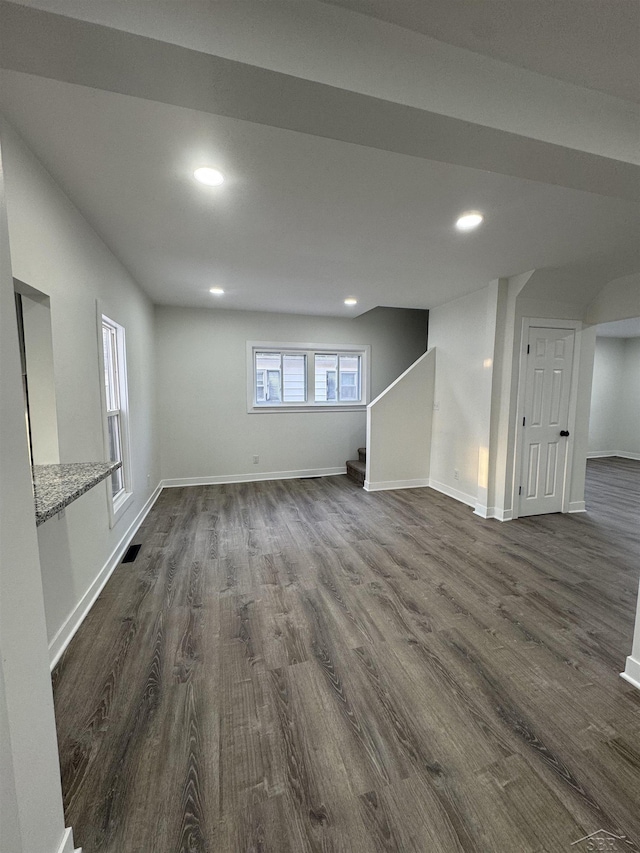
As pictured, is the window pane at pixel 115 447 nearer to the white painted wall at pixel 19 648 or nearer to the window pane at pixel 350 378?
the white painted wall at pixel 19 648

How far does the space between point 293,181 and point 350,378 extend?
4043 mm

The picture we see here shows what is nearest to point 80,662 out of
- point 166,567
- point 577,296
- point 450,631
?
point 166,567

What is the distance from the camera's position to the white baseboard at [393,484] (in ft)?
16.2

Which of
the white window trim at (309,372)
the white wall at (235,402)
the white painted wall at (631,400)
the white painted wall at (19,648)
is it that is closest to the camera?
the white painted wall at (19,648)

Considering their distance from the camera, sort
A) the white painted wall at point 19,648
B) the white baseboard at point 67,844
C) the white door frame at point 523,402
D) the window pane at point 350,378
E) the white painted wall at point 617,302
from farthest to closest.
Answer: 1. the window pane at point 350,378
2. the white door frame at point 523,402
3. the white painted wall at point 617,302
4. the white baseboard at point 67,844
5. the white painted wall at point 19,648

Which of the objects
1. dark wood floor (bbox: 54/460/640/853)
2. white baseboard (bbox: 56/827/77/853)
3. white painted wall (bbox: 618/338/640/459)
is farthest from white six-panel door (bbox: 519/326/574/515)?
white painted wall (bbox: 618/338/640/459)

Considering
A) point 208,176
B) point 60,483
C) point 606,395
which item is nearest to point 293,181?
point 208,176

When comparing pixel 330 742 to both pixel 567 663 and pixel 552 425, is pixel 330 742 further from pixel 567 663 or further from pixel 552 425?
pixel 552 425

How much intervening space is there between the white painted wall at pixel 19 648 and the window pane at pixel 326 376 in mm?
4826

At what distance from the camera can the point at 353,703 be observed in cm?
155

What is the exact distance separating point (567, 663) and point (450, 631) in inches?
22.3

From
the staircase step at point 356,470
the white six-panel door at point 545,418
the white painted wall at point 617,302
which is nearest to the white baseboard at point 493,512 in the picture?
the white six-panel door at point 545,418

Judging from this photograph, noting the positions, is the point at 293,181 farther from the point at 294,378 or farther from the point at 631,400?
the point at 631,400

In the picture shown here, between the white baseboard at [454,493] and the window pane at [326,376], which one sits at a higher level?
the window pane at [326,376]
